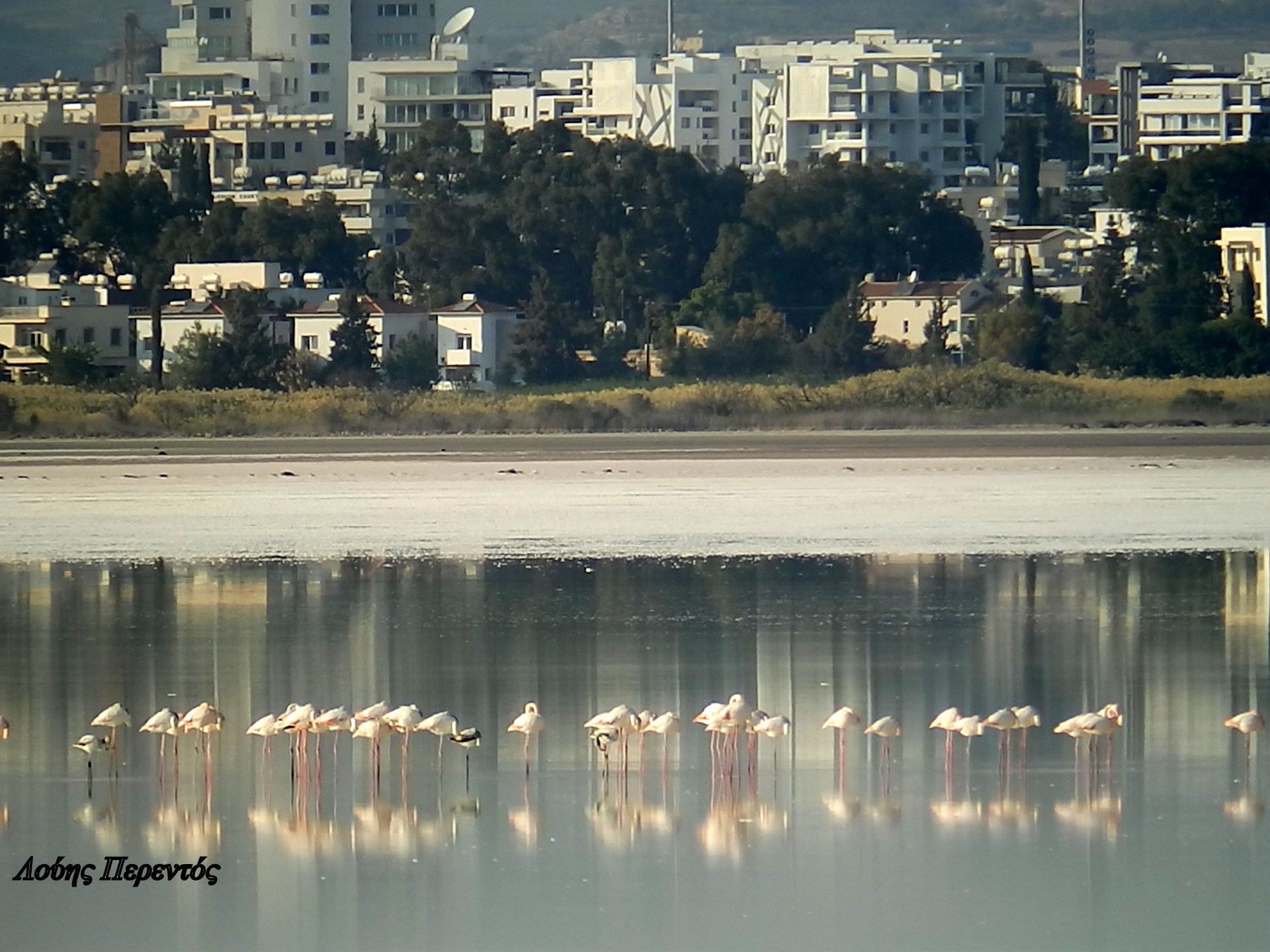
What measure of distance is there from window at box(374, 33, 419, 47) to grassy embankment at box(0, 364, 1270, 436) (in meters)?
121

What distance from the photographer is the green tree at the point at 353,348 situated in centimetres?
7744

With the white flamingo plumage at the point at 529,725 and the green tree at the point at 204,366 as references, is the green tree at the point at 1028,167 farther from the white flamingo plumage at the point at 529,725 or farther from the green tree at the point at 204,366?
the white flamingo plumage at the point at 529,725

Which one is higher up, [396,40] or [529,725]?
[396,40]

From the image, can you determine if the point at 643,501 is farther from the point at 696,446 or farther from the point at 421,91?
the point at 421,91

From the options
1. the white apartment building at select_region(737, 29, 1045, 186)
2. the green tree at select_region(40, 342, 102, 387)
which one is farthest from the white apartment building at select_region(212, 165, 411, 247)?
the green tree at select_region(40, 342, 102, 387)

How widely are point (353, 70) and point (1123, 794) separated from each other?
480 ft

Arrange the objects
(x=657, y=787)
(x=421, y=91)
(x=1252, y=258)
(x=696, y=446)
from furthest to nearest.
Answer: (x=421, y=91)
(x=1252, y=258)
(x=696, y=446)
(x=657, y=787)

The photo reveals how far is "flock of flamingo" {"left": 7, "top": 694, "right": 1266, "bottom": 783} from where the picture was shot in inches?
625

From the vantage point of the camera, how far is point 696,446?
52.4m

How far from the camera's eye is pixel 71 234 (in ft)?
304

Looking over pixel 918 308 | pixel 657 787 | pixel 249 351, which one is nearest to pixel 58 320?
pixel 249 351

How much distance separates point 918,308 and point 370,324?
18.5 m

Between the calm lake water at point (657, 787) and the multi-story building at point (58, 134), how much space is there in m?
91.2

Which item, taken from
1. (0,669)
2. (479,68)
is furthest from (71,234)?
(0,669)
